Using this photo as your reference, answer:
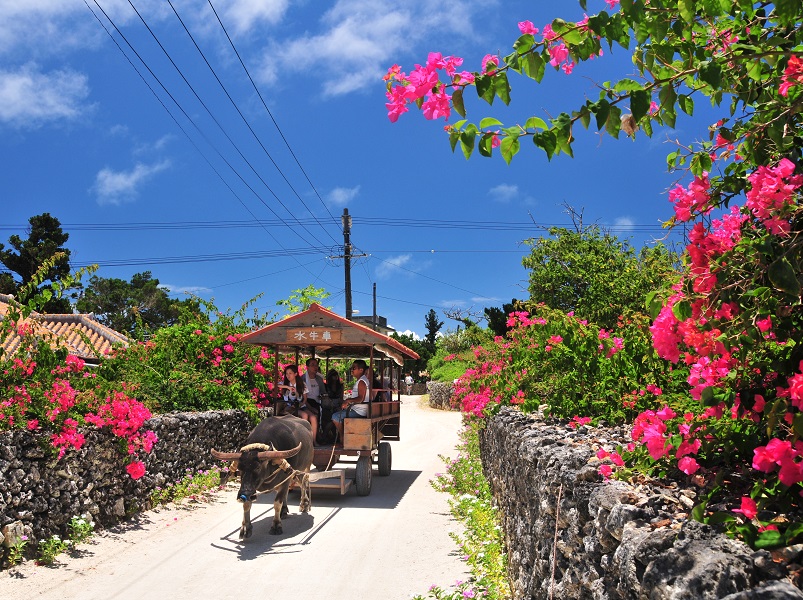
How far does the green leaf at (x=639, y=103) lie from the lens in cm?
225

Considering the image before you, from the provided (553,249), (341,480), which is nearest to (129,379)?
(341,480)

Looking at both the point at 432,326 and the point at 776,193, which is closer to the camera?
the point at 776,193

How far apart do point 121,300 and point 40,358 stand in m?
46.3

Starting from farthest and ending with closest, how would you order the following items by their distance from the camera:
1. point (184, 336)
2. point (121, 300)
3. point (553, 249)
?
point (121, 300) → point (553, 249) → point (184, 336)

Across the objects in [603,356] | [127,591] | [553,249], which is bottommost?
[127,591]

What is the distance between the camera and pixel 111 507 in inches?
315

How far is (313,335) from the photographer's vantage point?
10875 mm

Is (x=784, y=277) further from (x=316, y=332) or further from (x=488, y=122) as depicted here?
(x=316, y=332)

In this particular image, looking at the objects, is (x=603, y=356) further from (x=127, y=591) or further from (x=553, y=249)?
(x=553, y=249)

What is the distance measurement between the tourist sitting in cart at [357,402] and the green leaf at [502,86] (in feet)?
28.4

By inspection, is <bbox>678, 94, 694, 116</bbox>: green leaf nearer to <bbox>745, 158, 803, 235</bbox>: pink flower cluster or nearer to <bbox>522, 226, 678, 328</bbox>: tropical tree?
<bbox>745, 158, 803, 235</bbox>: pink flower cluster

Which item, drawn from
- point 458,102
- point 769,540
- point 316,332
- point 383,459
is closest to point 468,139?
point 458,102

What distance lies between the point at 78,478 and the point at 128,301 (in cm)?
4641

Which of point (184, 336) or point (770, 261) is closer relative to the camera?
point (770, 261)
